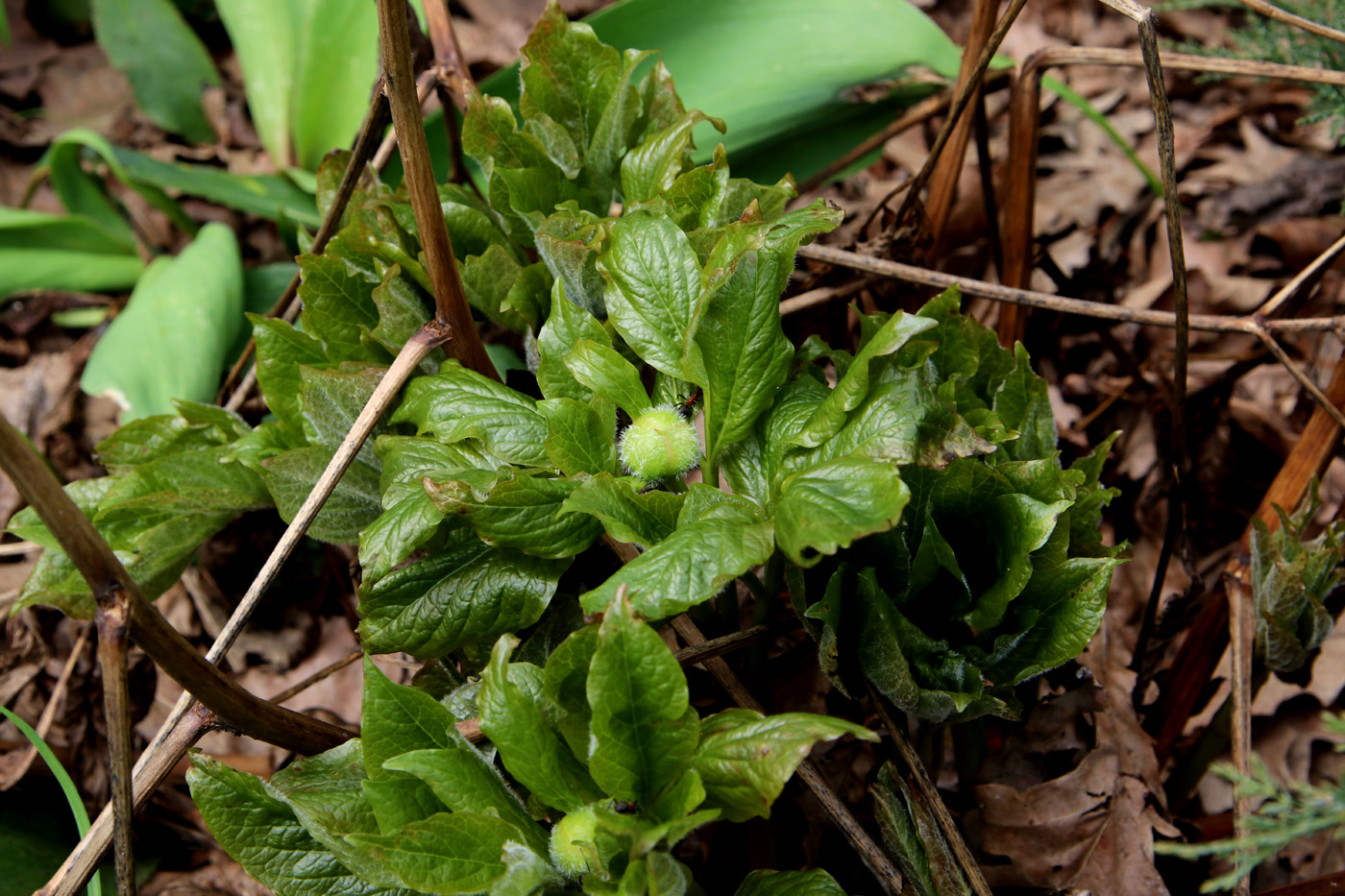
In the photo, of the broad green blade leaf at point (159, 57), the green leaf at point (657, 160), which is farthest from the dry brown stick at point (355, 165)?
the broad green blade leaf at point (159, 57)

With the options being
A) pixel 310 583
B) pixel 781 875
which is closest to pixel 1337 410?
pixel 781 875

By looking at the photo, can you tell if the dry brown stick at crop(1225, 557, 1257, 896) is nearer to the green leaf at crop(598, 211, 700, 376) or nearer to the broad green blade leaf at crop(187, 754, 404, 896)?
the green leaf at crop(598, 211, 700, 376)

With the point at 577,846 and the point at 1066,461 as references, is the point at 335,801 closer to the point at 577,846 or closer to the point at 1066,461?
the point at 577,846

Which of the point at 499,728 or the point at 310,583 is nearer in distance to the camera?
the point at 499,728

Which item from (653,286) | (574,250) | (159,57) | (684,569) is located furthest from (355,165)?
(159,57)

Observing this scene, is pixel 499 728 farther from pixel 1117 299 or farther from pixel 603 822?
pixel 1117 299

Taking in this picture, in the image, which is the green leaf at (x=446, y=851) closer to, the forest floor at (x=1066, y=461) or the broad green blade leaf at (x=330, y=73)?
the forest floor at (x=1066, y=461)

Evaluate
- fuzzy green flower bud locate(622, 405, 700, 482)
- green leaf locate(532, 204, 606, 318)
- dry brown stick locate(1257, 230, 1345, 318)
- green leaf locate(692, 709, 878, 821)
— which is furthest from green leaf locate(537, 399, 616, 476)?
dry brown stick locate(1257, 230, 1345, 318)
